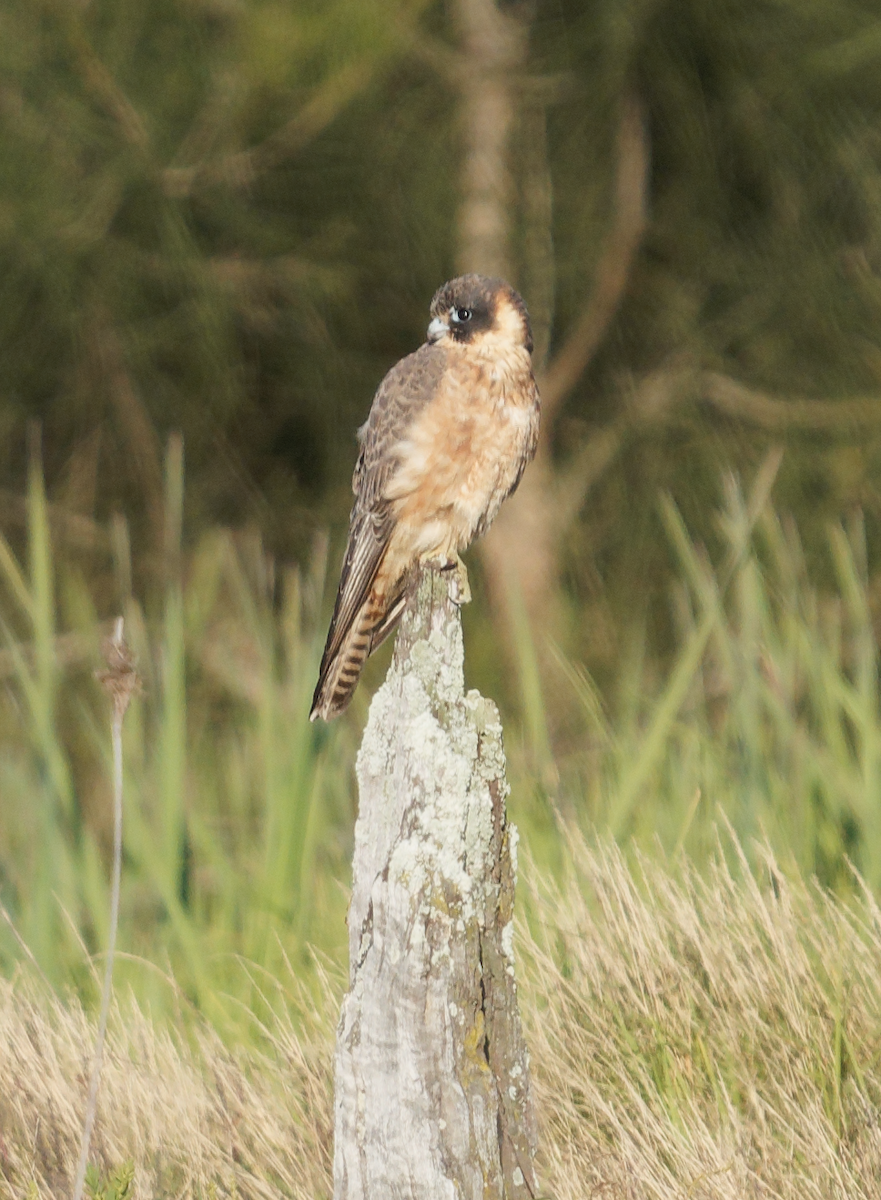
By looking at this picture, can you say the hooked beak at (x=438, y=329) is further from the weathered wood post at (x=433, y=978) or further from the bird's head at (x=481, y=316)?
the weathered wood post at (x=433, y=978)

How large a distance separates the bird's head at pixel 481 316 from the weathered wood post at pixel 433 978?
61.6 inches

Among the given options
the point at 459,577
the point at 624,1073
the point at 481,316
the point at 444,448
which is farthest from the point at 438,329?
the point at 624,1073

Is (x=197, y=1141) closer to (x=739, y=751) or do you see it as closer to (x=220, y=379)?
(x=739, y=751)

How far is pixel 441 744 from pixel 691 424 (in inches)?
181

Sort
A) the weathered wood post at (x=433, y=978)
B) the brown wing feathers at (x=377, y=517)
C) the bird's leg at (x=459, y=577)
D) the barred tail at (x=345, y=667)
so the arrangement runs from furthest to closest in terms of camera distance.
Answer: the brown wing feathers at (x=377, y=517) → the barred tail at (x=345, y=667) → the bird's leg at (x=459, y=577) → the weathered wood post at (x=433, y=978)

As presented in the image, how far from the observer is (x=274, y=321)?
6.79 metres

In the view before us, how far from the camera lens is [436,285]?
6.62 m

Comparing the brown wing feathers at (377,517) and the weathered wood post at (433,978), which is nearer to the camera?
the weathered wood post at (433,978)

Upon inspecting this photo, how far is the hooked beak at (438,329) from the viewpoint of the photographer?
3.51 meters

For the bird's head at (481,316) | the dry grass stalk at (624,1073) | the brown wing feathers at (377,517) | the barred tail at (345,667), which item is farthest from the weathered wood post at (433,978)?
the bird's head at (481,316)

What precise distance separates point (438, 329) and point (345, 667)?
32.0 inches

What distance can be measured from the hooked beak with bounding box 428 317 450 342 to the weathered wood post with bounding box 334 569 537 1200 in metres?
1.59

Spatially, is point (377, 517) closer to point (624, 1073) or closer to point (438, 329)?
point (438, 329)

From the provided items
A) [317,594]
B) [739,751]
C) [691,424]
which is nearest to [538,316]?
[691,424]
